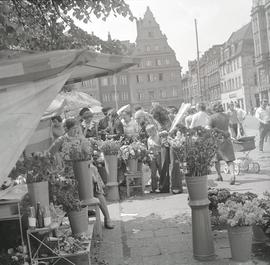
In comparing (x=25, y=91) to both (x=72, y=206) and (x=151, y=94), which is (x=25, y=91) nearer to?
(x=72, y=206)

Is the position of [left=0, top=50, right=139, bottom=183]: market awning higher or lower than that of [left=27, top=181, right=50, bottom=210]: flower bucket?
higher

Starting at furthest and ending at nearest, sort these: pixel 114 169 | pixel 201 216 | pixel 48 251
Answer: pixel 114 169 < pixel 201 216 < pixel 48 251

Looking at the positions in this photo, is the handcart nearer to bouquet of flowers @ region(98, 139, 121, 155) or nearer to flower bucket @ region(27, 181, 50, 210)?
bouquet of flowers @ region(98, 139, 121, 155)

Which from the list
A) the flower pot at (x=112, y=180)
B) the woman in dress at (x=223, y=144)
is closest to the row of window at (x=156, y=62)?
the woman in dress at (x=223, y=144)

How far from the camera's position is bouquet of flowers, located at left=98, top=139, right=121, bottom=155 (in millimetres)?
10469

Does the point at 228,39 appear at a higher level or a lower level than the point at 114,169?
higher

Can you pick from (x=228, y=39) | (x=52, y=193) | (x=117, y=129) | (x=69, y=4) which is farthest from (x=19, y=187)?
(x=228, y=39)

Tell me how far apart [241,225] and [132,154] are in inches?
218

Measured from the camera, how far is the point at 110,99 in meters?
94.2

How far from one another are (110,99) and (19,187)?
88.3 metres

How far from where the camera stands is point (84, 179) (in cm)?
656

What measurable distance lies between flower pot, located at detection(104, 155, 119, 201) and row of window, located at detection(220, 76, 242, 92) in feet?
246

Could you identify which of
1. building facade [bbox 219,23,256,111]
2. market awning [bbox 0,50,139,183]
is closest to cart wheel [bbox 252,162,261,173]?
market awning [bbox 0,50,139,183]

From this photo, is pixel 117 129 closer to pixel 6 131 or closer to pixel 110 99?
pixel 6 131
